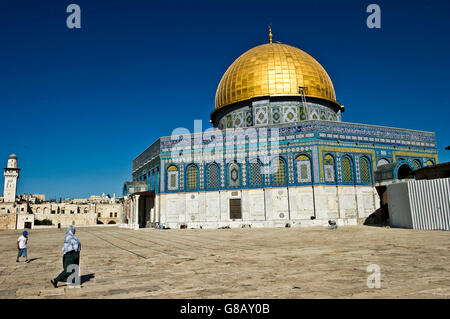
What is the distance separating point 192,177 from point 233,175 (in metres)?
3.84

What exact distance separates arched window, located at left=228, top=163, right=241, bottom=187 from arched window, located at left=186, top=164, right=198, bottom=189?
10.3ft

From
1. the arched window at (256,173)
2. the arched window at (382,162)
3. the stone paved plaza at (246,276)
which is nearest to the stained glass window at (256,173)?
the arched window at (256,173)

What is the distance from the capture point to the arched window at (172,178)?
30.2 metres

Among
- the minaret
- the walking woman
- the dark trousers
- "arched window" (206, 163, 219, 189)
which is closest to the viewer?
the dark trousers

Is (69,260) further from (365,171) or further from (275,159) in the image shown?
(365,171)

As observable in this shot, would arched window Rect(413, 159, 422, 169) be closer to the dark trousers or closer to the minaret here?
the dark trousers

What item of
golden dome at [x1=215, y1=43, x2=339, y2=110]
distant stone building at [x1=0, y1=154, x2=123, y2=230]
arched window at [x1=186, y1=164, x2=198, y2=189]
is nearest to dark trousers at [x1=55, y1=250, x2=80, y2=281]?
arched window at [x1=186, y1=164, x2=198, y2=189]

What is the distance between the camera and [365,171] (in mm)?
28234

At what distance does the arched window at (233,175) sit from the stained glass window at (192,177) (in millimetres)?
3155

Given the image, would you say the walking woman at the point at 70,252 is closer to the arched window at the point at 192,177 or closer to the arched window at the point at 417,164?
the arched window at the point at 192,177

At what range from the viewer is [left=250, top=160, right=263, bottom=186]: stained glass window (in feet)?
91.5

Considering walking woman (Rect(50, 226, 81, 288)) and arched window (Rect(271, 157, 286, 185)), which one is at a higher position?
arched window (Rect(271, 157, 286, 185))

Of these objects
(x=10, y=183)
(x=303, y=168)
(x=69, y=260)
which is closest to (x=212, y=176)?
(x=303, y=168)
